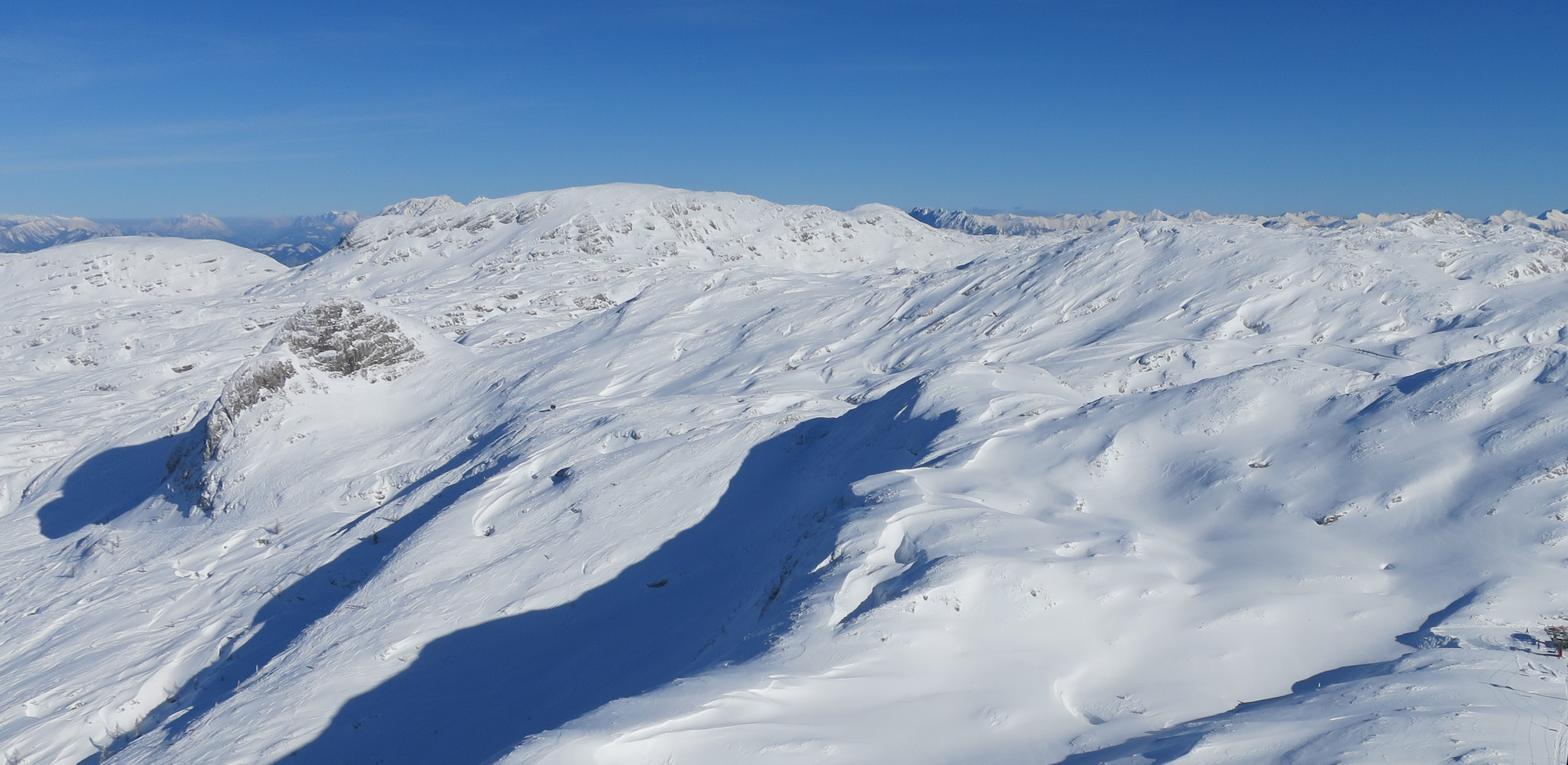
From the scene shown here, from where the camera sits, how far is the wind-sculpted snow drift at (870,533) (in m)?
7.76

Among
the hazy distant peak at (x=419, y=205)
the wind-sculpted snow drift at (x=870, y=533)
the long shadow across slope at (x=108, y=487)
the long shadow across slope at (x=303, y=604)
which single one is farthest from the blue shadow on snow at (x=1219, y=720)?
the hazy distant peak at (x=419, y=205)

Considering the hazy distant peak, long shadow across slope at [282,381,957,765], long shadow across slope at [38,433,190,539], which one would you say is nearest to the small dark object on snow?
long shadow across slope at [282,381,957,765]

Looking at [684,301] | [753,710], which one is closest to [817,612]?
[753,710]

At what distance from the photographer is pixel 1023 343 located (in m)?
29.2

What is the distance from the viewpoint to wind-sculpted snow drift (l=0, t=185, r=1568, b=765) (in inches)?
306

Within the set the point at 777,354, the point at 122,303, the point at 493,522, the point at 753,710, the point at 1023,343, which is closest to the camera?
the point at 753,710

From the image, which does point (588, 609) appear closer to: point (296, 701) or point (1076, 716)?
point (296, 701)

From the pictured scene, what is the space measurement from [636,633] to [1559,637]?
11901mm

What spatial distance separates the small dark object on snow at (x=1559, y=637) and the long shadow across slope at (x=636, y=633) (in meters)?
7.67

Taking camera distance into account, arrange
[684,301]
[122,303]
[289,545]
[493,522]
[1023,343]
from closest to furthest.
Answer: [493,522]
[289,545]
[1023,343]
[684,301]
[122,303]

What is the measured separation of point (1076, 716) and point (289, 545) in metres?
20.5

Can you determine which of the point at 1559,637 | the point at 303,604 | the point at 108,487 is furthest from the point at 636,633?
the point at 108,487

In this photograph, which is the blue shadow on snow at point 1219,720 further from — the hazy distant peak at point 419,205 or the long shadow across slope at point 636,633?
the hazy distant peak at point 419,205

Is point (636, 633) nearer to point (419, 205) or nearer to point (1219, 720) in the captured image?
point (1219, 720)
